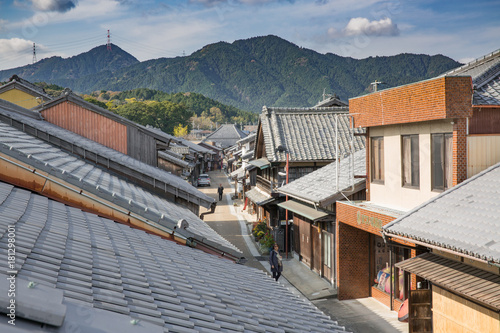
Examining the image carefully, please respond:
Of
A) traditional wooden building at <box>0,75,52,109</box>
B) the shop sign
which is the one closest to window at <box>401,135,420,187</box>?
the shop sign

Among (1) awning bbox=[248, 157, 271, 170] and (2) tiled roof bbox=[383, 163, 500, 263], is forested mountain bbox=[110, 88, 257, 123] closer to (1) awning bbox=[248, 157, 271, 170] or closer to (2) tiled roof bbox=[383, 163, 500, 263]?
(1) awning bbox=[248, 157, 271, 170]

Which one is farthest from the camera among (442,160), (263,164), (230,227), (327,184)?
(230,227)

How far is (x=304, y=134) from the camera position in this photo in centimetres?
2612

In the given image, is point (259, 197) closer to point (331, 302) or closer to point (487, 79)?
point (331, 302)

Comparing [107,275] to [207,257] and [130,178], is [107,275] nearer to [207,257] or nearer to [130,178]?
[207,257]

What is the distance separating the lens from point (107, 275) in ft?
14.5

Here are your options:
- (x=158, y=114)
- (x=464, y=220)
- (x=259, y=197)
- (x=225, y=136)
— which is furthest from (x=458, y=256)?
(x=225, y=136)

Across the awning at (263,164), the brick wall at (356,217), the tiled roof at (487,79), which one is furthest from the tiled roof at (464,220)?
the awning at (263,164)

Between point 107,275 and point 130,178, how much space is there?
9.70 meters

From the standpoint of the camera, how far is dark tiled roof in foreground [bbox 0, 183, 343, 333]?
140 inches

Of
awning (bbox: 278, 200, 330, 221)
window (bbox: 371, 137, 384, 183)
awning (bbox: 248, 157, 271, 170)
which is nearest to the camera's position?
window (bbox: 371, 137, 384, 183)

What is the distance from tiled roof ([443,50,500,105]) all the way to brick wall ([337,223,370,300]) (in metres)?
6.73

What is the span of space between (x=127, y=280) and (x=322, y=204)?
12.2m

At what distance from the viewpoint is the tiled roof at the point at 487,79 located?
10875 millimetres
